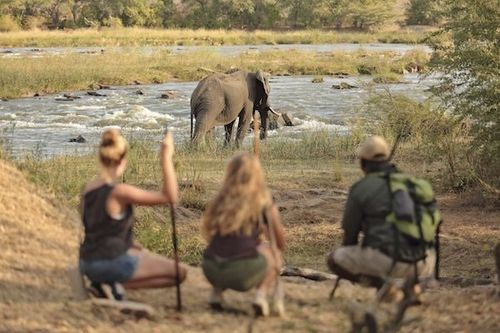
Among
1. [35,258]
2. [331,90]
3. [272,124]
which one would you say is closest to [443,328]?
[35,258]

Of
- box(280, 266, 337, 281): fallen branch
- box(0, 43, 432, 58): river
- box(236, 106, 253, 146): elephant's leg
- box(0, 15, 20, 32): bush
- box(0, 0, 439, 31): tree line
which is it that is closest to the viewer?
box(280, 266, 337, 281): fallen branch

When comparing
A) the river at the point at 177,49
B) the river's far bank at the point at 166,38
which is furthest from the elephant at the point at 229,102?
the river's far bank at the point at 166,38

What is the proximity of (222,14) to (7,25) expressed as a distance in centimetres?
A: 2241

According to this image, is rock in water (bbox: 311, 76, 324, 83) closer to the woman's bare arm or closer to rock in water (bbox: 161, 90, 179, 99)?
rock in water (bbox: 161, 90, 179, 99)

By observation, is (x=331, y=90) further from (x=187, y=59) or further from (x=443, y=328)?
(x=443, y=328)

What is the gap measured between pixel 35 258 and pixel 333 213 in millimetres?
5671

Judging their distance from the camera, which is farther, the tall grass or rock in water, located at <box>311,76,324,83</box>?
rock in water, located at <box>311,76,324,83</box>

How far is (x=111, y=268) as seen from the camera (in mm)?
5922

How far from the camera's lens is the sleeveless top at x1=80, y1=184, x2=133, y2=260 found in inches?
231

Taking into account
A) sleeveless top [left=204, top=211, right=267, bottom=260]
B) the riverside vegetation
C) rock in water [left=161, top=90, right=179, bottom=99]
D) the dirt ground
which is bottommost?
rock in water [left=161, top=90, right=179, bottom=99]

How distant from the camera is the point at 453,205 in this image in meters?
13.1

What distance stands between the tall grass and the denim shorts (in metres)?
26.9

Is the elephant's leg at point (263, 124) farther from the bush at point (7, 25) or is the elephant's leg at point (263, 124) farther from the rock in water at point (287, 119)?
the bush at point (7, 25)

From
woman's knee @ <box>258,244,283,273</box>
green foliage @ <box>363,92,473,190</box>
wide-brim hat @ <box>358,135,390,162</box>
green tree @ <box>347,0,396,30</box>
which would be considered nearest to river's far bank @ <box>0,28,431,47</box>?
green tree @ <box>347,0,396,30</box>
